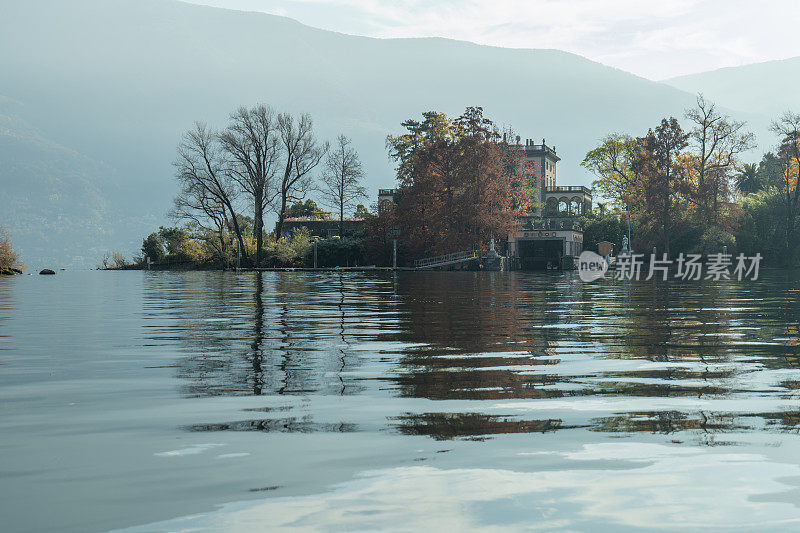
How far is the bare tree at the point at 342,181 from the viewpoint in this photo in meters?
91.6

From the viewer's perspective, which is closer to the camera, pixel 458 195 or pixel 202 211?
pixel 458 195

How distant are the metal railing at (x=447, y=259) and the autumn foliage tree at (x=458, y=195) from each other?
1.89ft

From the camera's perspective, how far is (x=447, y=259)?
232 feet

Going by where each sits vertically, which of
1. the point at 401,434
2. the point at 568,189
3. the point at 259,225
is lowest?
the point at 401,434

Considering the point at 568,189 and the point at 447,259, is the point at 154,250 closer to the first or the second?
the point at 447,259

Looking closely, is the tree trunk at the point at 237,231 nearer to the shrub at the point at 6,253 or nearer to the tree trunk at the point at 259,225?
the tree trunk at the point at 259,225

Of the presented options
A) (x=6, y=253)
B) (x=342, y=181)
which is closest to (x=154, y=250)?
(x=342, y=181)

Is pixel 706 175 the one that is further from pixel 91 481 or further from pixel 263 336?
pixel 91 481

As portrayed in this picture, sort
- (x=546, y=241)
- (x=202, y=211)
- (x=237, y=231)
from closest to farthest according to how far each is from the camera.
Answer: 1. (x=237, y=231)
2. (x=202, y=211)
3. (x=546, y=241)

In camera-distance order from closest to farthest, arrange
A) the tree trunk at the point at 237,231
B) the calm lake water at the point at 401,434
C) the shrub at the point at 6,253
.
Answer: the calm lake water at the point at 401,434
the shrub at the point at 6,253
the tree trunk at the point at 237,231

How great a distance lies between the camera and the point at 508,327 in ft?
40.8

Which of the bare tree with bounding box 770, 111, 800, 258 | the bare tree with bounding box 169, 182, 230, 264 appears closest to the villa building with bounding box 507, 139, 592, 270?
the bare tree with bounding box 770, 111, 800, 258

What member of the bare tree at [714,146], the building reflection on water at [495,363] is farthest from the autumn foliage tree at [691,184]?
the building reflection on water at [495,363]

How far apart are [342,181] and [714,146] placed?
39.1m
